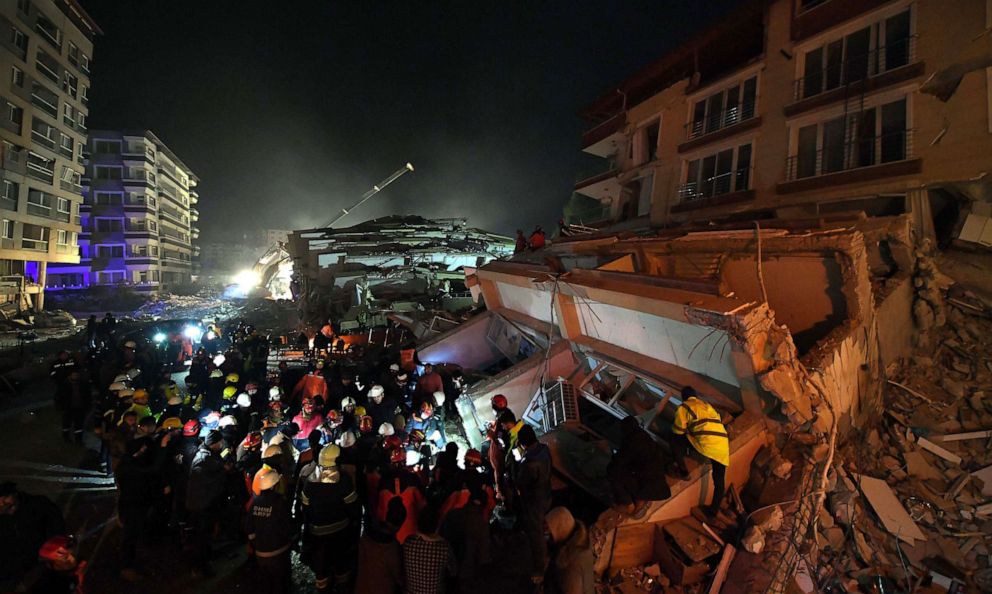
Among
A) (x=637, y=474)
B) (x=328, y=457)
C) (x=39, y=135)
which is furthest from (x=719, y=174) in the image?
(x=39, y=135)

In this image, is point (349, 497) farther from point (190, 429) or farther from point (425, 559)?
point (190, 429)

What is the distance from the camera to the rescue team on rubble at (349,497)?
135 inches

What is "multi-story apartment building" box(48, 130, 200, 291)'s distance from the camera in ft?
121

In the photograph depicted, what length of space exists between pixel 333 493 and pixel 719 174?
1636 centimetres

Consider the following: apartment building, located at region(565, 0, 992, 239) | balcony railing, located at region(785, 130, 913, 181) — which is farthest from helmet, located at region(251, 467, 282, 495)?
balcony railing, located at region(785, 130, 913, 181)

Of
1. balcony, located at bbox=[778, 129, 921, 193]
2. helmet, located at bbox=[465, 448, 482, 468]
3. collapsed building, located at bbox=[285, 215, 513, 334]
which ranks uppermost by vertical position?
balcony, located at bbox=[778, 129, 921, 193]

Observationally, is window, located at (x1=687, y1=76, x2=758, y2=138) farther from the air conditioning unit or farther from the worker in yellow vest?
the worker in yellow vest

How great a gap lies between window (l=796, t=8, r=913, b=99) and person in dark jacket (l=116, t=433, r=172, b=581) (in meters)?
17.8

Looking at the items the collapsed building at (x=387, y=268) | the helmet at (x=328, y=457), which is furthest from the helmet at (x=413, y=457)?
the collapsed building at (x=387, y=268)

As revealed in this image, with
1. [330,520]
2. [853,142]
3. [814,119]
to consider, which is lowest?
[330,520]

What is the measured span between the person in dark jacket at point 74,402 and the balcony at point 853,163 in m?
18.8

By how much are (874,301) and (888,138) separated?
7.09 metres

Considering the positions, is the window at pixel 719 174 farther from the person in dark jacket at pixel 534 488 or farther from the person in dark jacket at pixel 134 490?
the person in dark jacket at pixel 134 490

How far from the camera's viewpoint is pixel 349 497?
4.11 metres
